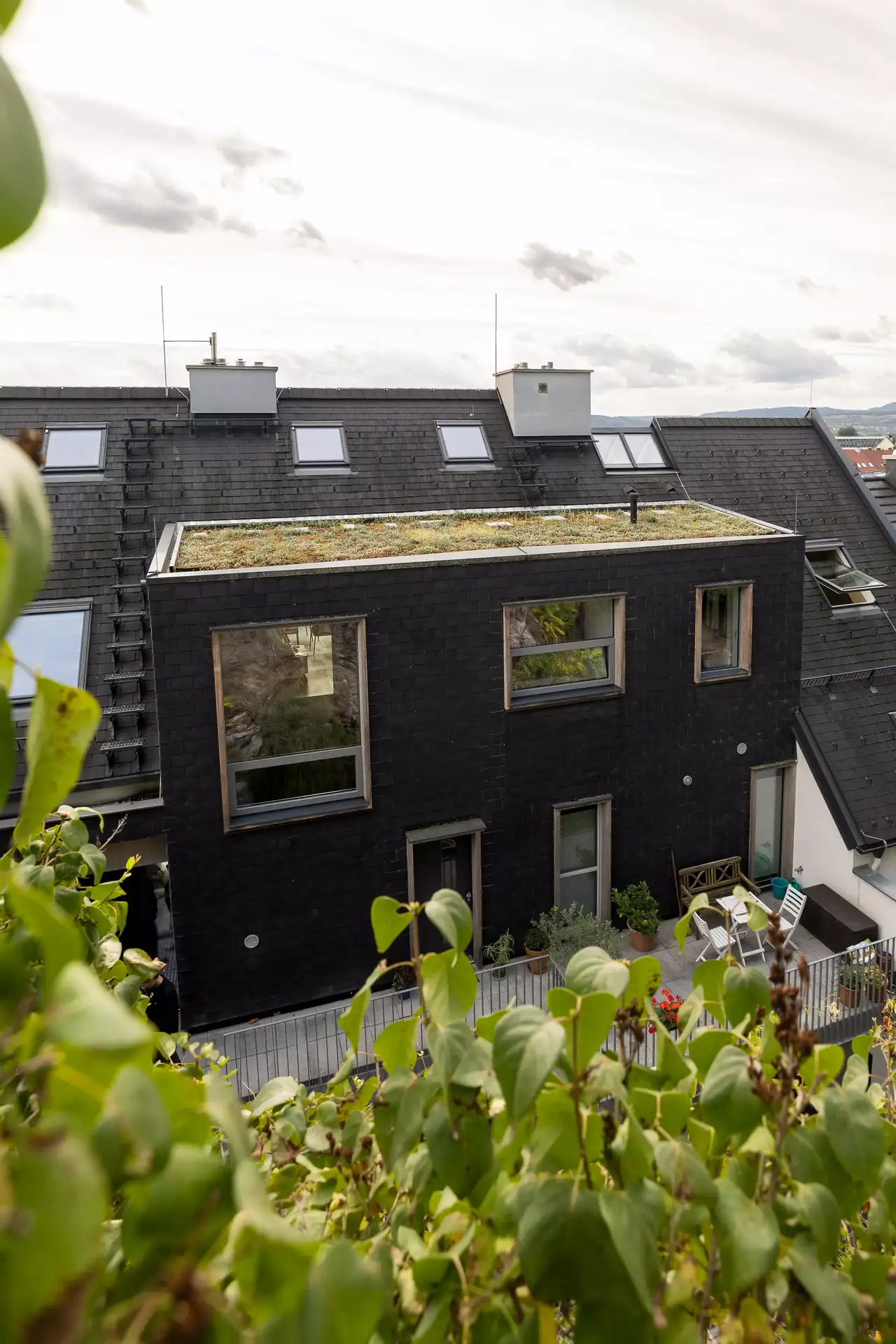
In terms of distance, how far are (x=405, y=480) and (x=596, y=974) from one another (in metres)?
11.4

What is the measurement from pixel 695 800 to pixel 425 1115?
9.11 meters

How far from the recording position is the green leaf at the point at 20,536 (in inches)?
14.2

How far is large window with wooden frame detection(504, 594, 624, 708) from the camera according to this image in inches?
336

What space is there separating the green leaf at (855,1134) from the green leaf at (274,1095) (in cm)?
80

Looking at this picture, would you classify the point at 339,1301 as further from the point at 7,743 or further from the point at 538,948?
the point at 538,948

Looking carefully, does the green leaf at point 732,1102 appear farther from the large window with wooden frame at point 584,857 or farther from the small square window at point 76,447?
the small square window at point 76,447

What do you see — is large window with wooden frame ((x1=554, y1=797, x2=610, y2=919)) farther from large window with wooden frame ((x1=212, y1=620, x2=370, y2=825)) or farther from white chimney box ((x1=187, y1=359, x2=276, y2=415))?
white chimney box ((x1=187, y1=359, x2=276, y2=415))

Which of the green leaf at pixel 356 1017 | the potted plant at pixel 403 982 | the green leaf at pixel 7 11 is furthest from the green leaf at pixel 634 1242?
the potted plant at pixel 403 982

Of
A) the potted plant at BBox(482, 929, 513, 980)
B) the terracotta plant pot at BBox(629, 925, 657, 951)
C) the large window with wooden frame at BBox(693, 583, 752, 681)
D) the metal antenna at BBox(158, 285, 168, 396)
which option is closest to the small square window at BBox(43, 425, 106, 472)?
the metal antenna at BBox(158, 285, 168, 396)

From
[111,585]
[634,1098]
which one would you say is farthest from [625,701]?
[634,1098]

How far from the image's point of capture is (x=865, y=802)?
9.30 meters

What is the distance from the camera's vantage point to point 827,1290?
2.71 ft

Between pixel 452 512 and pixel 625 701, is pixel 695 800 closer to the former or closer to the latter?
pixel 625 701

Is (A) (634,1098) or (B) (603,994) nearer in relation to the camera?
(B) (603,994)
